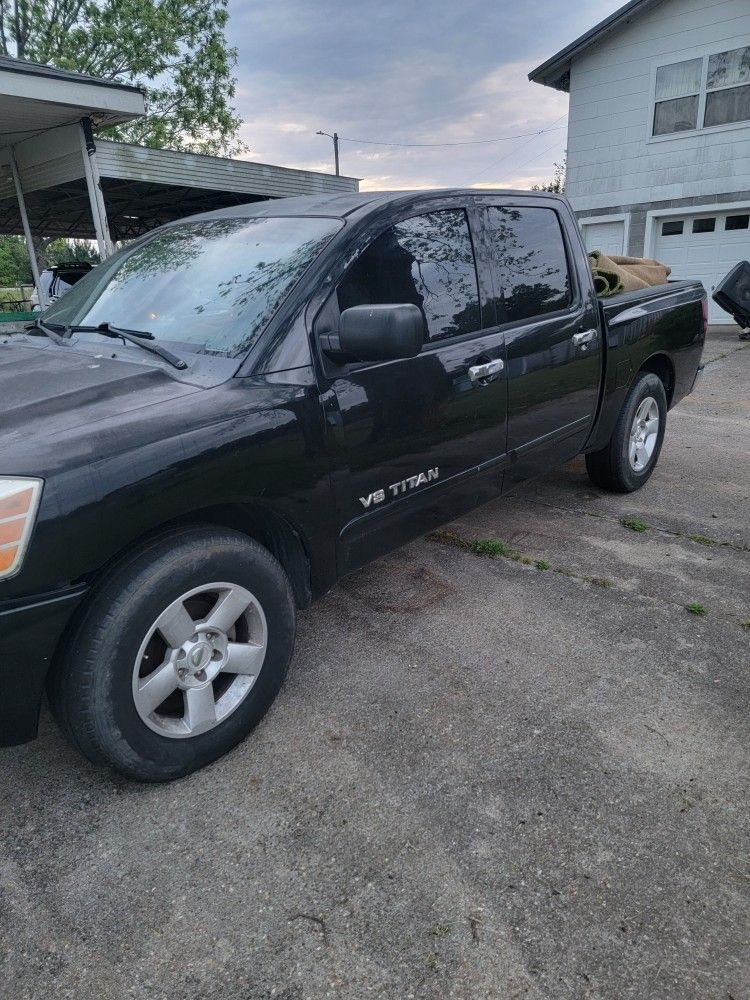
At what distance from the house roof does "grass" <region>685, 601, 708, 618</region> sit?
14.4 metres

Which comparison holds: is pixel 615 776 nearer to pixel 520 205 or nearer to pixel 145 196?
pixel 520 205

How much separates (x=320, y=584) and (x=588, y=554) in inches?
73.3

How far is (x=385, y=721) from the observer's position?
99.0 inches

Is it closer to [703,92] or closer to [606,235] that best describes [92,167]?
[606,235]

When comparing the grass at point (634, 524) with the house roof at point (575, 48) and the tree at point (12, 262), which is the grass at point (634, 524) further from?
the tree at point (12, 262)

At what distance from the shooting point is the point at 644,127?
46.1 feet

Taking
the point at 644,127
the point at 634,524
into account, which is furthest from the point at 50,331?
the point at 644,127

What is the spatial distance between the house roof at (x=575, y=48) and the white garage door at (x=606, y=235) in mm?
3166

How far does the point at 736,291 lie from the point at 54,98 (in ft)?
33.9

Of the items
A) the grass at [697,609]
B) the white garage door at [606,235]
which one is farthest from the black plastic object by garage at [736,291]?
the grass at [697,609]

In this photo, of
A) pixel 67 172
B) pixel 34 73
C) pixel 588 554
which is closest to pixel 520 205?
pixel 588 554

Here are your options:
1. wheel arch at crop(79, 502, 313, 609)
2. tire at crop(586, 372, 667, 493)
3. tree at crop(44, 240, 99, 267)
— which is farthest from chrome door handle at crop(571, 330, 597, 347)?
tree at crop(44, 240, 99, 267)

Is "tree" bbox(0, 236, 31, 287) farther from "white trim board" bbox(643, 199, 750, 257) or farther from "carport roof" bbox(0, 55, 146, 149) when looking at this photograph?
"white trim board" bbox(643, 199, 750, 257)

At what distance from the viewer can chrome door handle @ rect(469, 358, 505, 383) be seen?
302 centimetres
